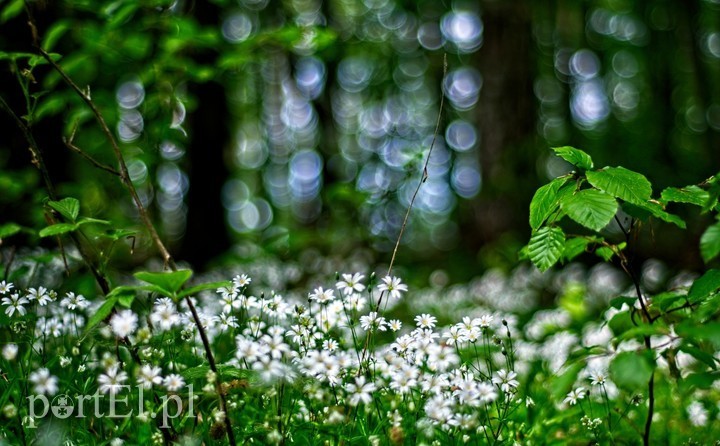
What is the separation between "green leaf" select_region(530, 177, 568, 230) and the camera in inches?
71.7

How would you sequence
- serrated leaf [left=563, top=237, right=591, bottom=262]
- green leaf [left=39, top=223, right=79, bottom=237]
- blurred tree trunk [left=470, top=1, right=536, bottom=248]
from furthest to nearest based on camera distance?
blurred tree trunk [left=470, top=1, right=536, bottom=248], serrated leaf [left=563, top=237, right=591, bottom=262], green leaf [left=39, top=223, right=79, bottom=237]

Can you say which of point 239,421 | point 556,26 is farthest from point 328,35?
point 556,26

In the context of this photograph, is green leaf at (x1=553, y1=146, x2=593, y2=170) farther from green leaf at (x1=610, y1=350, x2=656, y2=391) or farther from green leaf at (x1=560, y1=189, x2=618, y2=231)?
green leaf at (x1=610, y1=350, x2=656, y2=391)

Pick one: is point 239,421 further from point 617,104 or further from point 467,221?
point 617,104

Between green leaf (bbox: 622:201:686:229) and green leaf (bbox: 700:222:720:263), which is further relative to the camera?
green leaf (bbox: 622:201:686:229)

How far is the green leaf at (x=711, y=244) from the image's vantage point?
1444 mm

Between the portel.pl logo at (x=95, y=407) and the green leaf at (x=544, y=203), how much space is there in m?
1.23

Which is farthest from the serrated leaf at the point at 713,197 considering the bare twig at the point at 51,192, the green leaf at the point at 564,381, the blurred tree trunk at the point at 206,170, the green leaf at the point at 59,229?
the blurred tree trunk at the point at 206,170

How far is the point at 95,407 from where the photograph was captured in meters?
2.00

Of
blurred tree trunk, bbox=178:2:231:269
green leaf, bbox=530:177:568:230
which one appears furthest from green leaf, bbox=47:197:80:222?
blurred tree trunk, bbox=178:2:231:269

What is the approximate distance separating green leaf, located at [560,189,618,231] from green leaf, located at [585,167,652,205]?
26mm

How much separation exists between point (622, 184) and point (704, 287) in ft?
1.39

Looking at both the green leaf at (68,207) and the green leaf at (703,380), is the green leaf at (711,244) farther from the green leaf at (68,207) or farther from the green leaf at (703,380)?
the green leaf at (68,207)

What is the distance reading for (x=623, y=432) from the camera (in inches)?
92.4
